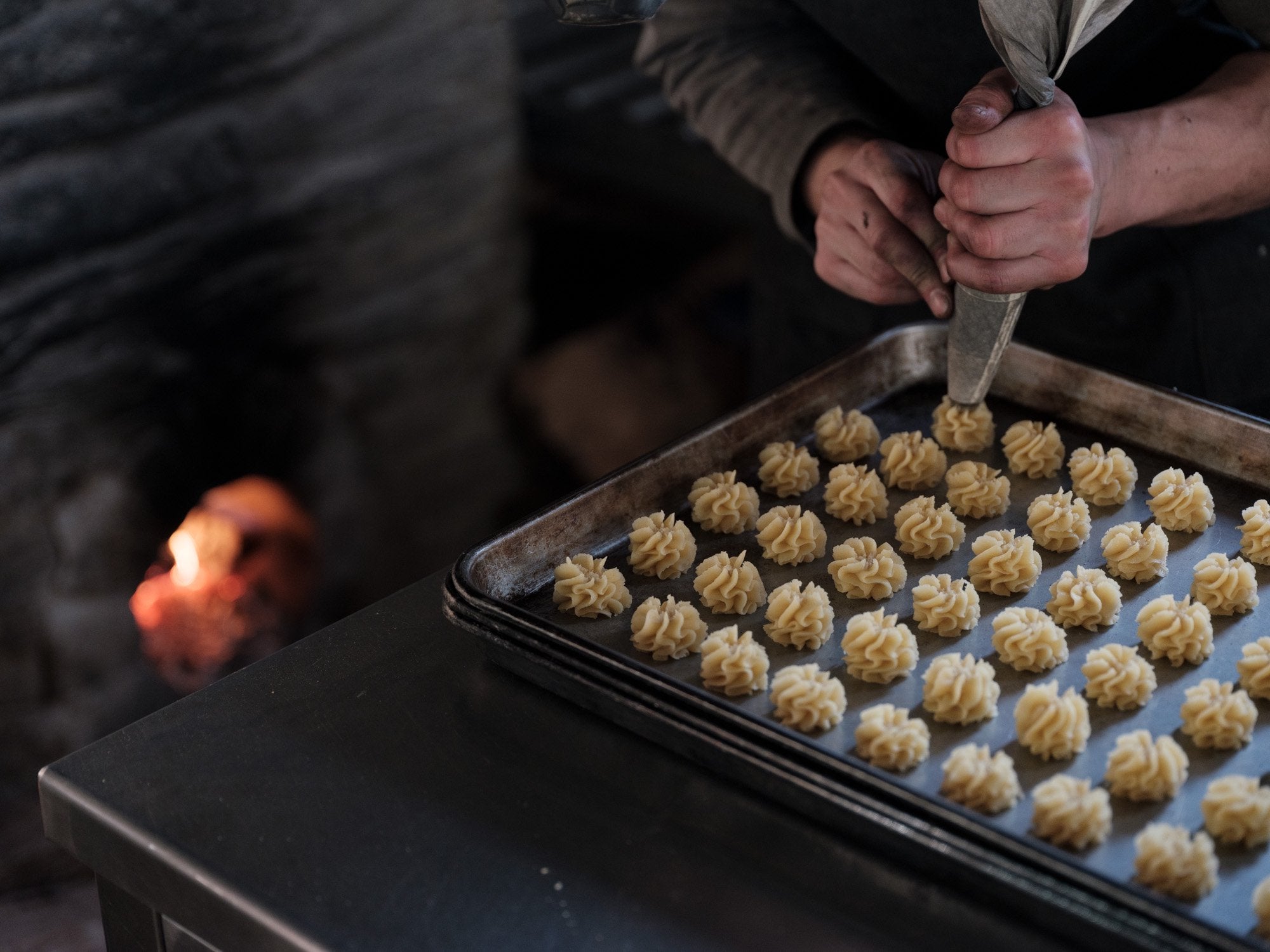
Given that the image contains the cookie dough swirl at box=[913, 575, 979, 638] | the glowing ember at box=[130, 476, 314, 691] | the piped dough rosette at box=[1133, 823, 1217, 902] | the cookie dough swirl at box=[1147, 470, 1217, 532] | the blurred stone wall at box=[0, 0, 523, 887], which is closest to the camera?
the piped dough rosette at box=[1133, 823, 1217, 902]

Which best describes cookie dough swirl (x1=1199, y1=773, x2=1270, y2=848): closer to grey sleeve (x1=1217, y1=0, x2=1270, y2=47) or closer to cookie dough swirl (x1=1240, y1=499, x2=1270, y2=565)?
cookie dough swirl (x1=1240, y1=499, x2=1270, y2=565)

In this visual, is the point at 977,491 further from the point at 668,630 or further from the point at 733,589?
the point at 668,630

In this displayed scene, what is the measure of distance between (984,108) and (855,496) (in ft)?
1.49

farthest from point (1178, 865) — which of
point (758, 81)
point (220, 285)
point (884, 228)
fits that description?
point (220, 285)

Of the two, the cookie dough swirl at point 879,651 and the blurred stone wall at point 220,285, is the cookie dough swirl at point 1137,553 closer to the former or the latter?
the cookie dough swirl at point 879,651

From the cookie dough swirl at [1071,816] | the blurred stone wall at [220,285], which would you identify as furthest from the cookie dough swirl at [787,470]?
the blurred stone wall at [220,285]

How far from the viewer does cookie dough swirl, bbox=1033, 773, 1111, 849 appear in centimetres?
105

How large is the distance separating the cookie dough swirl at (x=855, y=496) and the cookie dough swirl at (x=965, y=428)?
0.48 ft

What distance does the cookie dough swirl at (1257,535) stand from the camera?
1.39 meters

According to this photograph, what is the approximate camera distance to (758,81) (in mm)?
1913

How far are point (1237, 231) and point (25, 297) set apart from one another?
1.90m

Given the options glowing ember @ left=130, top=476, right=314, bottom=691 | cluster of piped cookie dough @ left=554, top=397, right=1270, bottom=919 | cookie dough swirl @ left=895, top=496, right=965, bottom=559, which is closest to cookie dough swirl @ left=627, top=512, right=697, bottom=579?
cluster of piped cookie dough @ left=554, top=397, right=1270, bottom=919

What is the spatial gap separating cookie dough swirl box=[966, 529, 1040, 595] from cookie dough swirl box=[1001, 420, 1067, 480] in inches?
7.5

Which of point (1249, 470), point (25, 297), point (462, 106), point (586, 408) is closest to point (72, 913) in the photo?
point (25, 297)
